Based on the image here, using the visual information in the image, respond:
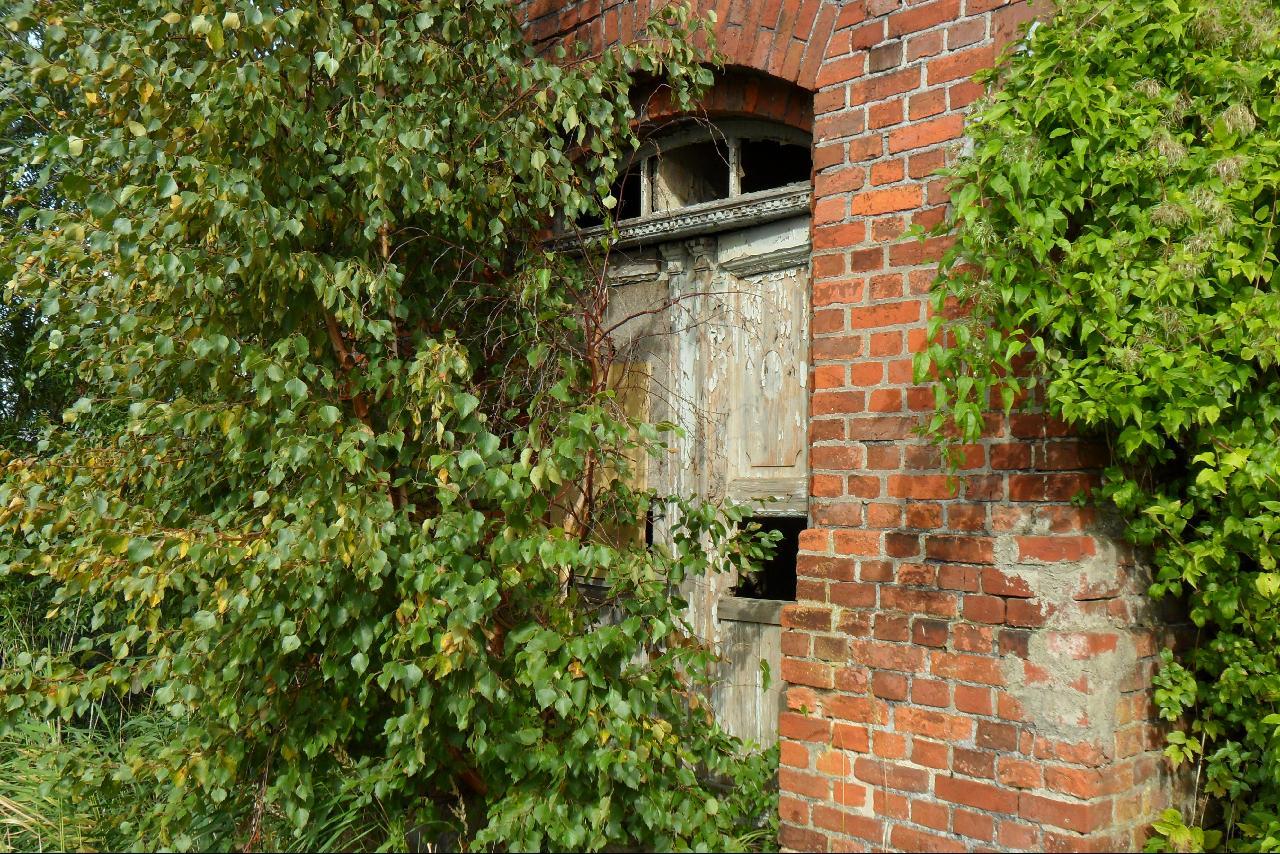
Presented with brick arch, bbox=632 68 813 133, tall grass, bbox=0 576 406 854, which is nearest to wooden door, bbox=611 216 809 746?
brick arch, bbox=632 68 813 133

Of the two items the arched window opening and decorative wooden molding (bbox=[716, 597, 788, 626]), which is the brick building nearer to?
the arched window opening

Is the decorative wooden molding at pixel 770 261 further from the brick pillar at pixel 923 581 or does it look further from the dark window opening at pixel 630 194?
the dark window opening at pixel 630 194

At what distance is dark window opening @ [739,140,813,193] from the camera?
4.20 m

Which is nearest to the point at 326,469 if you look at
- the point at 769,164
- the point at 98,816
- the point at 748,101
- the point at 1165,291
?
the point at 98,816

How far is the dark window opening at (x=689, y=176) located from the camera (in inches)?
174

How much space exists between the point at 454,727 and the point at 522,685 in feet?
1.03

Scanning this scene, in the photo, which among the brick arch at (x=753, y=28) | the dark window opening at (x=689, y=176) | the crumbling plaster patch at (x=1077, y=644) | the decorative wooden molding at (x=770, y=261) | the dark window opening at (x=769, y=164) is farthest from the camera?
the dark window opening at (x=689, y=176)

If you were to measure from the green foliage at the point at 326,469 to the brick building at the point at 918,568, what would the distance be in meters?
0.42

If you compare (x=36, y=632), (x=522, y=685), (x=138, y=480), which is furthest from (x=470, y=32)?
(x=36, y=632)

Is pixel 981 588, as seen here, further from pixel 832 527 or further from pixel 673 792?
pixel 673 792

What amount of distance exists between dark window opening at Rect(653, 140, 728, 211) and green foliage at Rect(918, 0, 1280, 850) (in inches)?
67.9

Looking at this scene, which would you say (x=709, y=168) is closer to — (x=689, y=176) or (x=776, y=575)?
(x=689, y=176)

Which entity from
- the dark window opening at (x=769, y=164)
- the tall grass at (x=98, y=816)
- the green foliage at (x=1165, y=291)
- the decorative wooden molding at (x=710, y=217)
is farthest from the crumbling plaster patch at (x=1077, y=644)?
the tall grass at (x=98, y=816)

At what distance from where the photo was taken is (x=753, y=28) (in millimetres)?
3736
